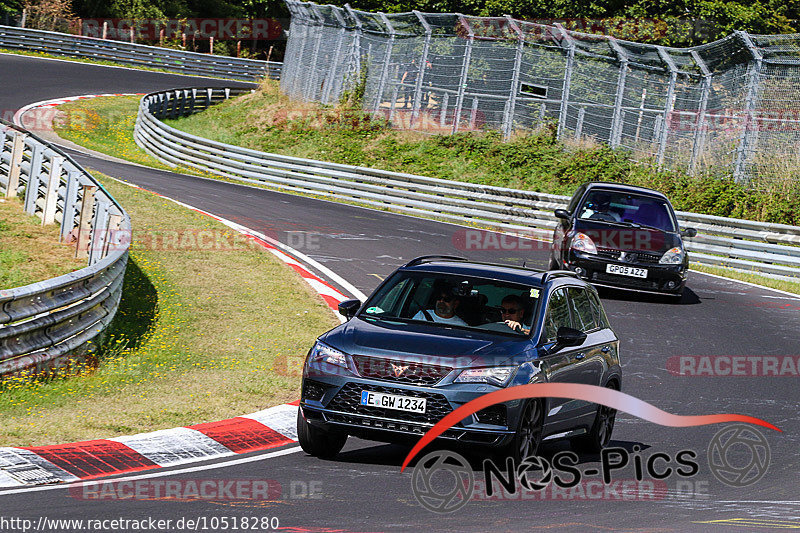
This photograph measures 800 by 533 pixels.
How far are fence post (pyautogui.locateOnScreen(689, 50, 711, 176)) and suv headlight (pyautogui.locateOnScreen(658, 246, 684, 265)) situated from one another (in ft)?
39.0

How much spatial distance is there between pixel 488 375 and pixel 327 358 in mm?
1160

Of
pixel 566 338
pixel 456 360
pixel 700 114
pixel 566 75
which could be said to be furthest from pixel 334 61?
pixel 456 360

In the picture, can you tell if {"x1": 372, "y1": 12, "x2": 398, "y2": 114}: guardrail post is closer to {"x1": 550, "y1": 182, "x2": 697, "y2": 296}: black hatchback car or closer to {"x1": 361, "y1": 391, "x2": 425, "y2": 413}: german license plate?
{"x1": 550, "y1": 182, "x2": 697, "y2": 296}: black hatchback car

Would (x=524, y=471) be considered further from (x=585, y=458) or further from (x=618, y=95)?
(x=618, y=95)

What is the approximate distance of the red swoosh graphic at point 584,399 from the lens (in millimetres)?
7859

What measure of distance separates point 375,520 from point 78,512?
1702 millimetres

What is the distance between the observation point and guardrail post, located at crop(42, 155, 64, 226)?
682 inches

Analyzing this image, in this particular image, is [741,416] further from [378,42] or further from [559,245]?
[378,42]

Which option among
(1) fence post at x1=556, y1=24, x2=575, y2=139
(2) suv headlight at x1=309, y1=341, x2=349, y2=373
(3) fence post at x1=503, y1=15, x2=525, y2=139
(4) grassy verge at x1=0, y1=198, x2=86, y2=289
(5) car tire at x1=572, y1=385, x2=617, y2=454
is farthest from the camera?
(3) fence post at x1=503, y1=15, x2=525, y2=139

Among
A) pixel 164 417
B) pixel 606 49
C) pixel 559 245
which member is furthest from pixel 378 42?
pixel 164 417

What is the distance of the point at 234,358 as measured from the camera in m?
12.5

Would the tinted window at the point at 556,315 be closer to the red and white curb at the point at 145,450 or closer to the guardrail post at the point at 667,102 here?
the red and white curb at the point at 145,450

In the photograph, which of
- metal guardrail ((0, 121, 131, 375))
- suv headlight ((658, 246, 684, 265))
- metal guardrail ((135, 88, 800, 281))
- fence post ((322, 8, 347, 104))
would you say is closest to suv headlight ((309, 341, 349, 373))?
metal guardrail ((0, 121, 131, 375))

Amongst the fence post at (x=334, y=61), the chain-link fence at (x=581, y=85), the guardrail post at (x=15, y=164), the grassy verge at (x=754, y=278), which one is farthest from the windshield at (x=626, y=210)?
the fence post at (x=334, y=61)
